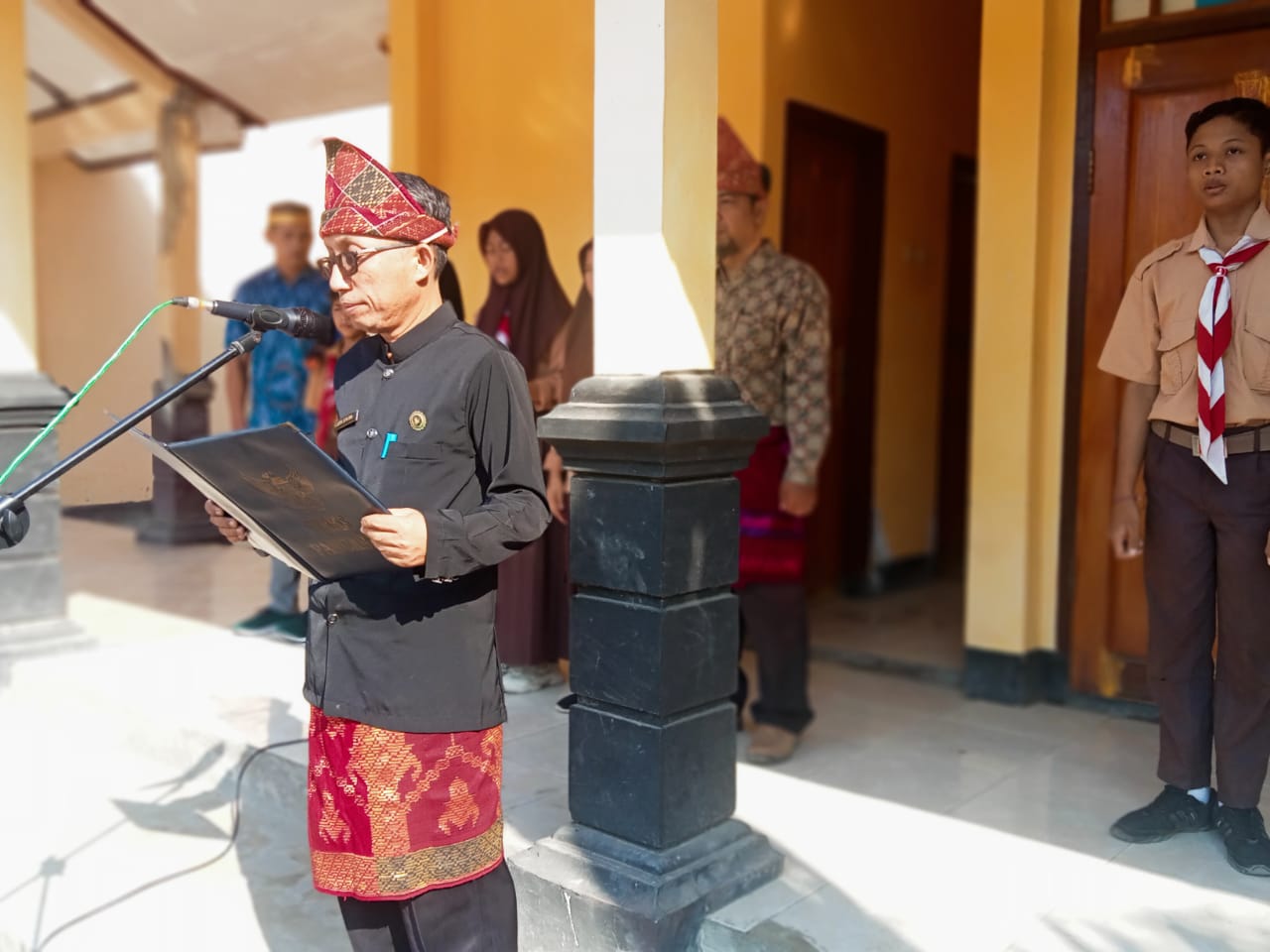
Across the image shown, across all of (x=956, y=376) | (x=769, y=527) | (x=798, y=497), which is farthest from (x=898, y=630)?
(x=956, y=376)

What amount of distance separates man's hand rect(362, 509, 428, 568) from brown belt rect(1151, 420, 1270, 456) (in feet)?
6.59

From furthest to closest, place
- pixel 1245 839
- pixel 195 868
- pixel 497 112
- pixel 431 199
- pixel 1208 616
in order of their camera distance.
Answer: pixel 497 112 < pixel 195 868 < pixel 1208 616 < pixel 1245 839 < pixel 431 199

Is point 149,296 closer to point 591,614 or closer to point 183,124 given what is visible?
point 183,124

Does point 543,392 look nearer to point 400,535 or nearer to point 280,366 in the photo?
point 280,366

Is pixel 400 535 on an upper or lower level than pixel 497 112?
lower

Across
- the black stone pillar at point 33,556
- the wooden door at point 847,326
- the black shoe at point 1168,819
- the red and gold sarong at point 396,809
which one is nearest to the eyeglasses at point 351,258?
the red and gold sarong at point 396,809

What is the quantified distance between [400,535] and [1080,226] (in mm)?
3085

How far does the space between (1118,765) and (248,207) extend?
9123mm

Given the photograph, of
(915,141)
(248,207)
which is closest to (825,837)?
(915,141)

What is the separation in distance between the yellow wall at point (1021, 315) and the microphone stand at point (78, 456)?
9.79 feet

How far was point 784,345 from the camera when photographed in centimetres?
389

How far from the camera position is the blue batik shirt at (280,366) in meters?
5.41

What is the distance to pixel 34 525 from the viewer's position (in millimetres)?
5035

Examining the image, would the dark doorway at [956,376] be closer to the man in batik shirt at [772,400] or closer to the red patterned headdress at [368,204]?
the man in batik shirt at [772,400]
